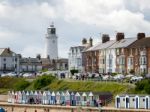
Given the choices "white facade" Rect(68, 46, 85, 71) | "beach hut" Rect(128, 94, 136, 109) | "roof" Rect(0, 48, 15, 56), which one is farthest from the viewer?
"roof" Rect(0, 48, 15, 56)

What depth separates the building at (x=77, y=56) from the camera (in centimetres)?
13425

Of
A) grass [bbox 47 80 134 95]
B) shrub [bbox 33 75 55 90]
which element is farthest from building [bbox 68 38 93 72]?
grass [bbox 47 80 134 95]

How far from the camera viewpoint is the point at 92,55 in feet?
411

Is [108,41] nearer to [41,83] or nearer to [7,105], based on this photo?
[41,83]

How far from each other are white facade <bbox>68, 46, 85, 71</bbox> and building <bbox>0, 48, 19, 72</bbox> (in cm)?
2186

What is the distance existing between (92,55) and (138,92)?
1998 inches

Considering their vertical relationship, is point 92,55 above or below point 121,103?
above

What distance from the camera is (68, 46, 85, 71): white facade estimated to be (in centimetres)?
13538

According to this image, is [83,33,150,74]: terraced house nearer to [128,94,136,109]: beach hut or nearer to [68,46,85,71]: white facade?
[68,46,85,71]: white facade

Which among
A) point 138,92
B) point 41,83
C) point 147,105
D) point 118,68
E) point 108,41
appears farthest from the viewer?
point 108,41

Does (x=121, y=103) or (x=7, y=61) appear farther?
(x=7, y=61)

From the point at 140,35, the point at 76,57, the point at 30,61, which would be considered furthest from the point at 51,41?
the point at 140,35

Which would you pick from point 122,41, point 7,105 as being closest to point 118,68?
point 122,41

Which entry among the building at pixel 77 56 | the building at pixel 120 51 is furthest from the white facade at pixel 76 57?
the building at pixel 120 51
